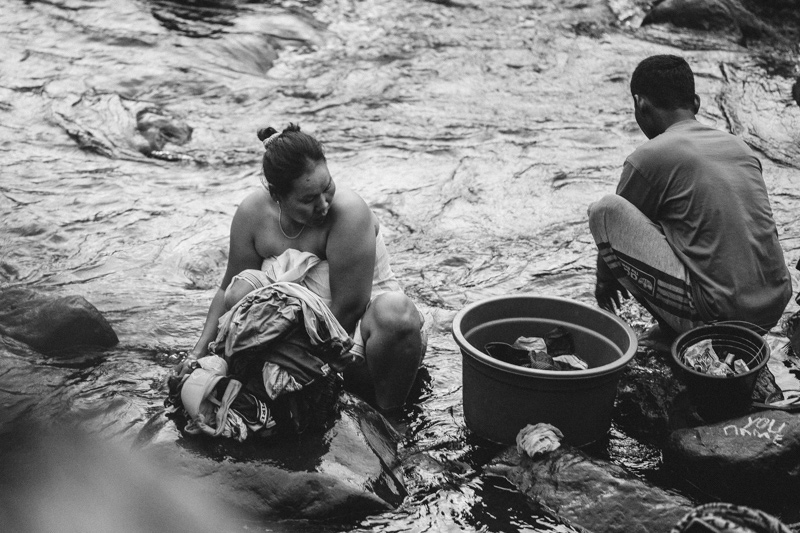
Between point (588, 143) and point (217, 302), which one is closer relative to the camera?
point (217, 302)

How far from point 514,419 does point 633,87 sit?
153 cm

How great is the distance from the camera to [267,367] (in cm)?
287

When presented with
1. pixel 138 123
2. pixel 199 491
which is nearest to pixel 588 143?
pixel 138 123

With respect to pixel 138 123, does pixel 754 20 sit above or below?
above

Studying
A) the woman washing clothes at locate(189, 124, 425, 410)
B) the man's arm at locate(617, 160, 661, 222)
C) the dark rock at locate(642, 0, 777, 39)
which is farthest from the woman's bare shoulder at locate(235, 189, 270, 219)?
the dark rock at locate(642, 0, 777, 39)

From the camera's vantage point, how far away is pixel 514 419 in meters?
3.07

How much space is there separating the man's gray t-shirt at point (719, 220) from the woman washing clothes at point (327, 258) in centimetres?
116

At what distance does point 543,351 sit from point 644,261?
0.59m

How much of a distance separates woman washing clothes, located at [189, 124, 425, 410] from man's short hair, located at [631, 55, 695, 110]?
50.8 inches

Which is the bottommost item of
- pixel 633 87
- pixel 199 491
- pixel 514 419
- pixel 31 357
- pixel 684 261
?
pixel 31 357

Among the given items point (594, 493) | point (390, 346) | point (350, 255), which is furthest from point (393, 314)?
point (594, 493)

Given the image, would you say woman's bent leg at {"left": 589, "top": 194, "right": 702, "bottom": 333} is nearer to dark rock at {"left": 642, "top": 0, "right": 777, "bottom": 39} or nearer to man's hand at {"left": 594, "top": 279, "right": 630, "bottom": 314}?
man's hand at {"left": 594, "top": 279, "right": 630, "bottom": 314}

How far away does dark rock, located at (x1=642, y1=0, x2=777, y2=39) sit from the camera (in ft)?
28.1

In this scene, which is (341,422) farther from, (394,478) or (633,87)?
(633,87)
